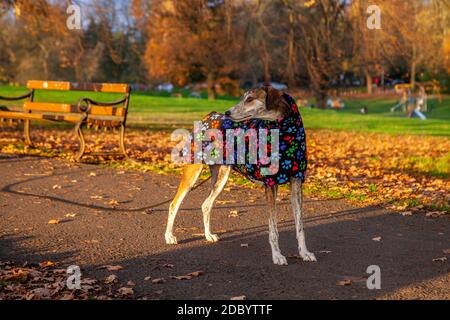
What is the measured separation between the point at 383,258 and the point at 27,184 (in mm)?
6144

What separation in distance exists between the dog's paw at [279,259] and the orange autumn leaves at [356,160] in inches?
135

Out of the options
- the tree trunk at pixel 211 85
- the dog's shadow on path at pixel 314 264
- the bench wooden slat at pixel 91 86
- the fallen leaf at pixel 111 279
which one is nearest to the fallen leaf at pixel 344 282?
the dog's shadow on path at pixel 314 264

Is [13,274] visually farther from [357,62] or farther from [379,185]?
[357,62]

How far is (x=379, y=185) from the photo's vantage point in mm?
11289

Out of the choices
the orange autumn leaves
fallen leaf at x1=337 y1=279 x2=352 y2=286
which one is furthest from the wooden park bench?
fallen leaf at x1=337 y1=279 x2=352 y2=286

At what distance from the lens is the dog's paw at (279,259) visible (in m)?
6.37

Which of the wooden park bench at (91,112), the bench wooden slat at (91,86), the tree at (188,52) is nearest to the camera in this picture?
the wooden park bench at (91,112)

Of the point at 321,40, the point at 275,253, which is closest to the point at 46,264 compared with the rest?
the point at 275,253

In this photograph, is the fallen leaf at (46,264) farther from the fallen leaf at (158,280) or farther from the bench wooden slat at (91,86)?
the bench wooden slat at (91,86)

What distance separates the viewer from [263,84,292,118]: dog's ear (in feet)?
20.2

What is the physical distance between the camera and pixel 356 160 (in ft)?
49.6

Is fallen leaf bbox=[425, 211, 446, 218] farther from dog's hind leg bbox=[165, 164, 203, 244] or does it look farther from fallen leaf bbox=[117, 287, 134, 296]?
fallen leaf bbox=[117, 287, 134, 296]

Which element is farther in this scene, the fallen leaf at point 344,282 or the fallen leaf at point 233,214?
the fallen leaf at point 233,214
